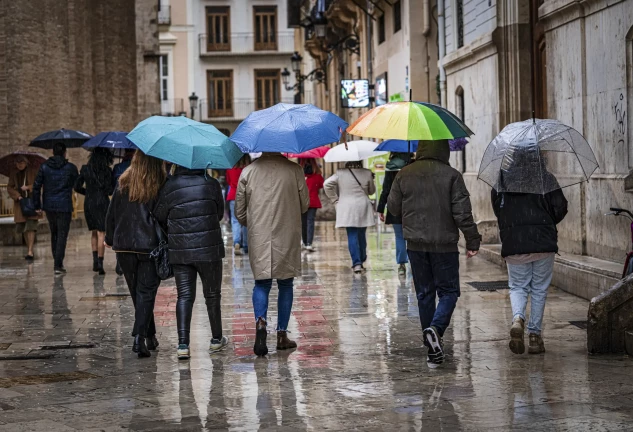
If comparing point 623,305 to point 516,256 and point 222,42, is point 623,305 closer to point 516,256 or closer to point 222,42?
point 516,256

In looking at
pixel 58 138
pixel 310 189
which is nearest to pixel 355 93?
pixel 310 189

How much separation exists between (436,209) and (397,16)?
21333 millimetres

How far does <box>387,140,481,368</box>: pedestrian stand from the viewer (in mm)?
8914

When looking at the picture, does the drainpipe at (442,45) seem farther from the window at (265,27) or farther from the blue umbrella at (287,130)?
the window at (265,27)

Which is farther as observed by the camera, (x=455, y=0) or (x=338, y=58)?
(x=338, y=58)

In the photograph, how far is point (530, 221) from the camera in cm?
907

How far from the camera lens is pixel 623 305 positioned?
8.96 meters

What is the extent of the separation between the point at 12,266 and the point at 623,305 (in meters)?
11.3

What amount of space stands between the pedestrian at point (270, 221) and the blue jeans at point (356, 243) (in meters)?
6.15

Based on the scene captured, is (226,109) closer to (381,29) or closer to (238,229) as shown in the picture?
(381,29)

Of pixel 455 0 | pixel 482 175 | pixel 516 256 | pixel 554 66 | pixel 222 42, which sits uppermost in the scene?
pixel 222 42

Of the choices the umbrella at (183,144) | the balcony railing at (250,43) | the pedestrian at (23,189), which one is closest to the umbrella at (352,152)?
the pedestrian at (23,189)

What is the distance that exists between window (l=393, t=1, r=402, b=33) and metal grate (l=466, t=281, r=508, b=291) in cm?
1595

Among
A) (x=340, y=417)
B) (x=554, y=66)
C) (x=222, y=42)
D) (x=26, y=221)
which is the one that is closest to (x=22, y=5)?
(x=26, y=221)
